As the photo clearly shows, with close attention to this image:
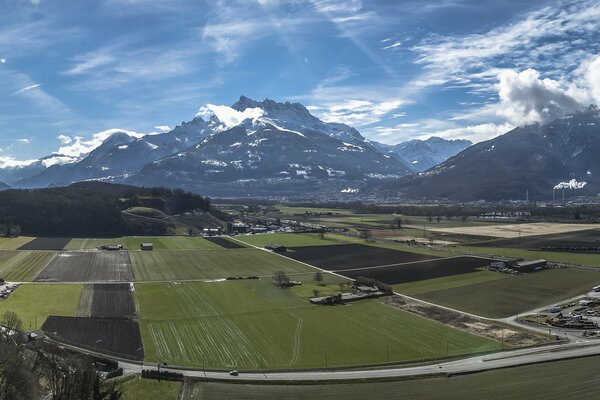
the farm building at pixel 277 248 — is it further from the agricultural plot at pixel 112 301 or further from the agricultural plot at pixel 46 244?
the agricultural plot at pixel 46 244

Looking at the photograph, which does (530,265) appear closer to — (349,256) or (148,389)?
(349,256)

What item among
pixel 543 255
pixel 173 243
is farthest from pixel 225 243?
pixel 543 255

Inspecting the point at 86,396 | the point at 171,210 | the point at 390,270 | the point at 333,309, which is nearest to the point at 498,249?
the point at 390,270

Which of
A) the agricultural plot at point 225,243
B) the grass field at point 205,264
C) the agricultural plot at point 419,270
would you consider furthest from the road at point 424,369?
the agricultural plot at point 225,243

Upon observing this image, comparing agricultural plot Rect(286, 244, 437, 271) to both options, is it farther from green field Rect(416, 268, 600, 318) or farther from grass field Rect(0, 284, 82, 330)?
grass field Rect(0, 284, 82, 330)

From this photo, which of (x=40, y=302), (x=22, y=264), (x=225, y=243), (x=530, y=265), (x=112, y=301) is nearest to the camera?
(x=40, y=302)

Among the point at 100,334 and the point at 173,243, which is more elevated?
the point at 173,243
